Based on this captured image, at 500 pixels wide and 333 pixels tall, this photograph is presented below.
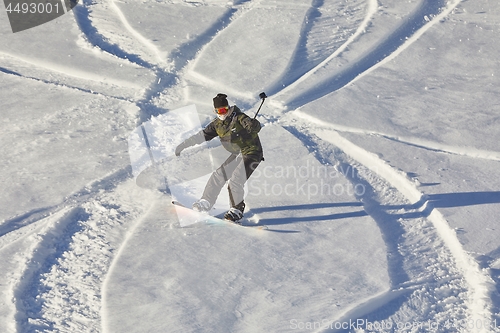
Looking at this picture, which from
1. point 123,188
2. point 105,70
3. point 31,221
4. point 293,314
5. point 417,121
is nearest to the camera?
point 293,314

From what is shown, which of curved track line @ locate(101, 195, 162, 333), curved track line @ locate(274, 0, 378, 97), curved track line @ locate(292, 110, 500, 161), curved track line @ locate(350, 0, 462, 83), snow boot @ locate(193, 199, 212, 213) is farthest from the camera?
curved track line @ locate(350, 0, 462, 83)

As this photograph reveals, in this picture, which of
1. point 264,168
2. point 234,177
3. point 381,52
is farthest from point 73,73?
point 381,52

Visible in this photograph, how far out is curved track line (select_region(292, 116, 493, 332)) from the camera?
5.44 metres

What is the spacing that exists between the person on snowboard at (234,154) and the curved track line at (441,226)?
5.28 feet

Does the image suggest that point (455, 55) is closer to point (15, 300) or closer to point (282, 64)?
point (282, 64)

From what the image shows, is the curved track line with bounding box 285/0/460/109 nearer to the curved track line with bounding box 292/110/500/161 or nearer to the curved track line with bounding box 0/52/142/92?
the curved track line with bounding box 292/110/500/161

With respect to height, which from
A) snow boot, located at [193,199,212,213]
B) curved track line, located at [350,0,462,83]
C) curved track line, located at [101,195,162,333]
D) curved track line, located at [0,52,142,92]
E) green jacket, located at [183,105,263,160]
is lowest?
curved track line, located at [350,0,462,83]

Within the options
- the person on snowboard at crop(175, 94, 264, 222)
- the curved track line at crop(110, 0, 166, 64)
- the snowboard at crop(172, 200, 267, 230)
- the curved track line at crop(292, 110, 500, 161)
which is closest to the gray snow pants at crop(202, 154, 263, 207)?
the person on snowboard at crop(175, 94, 264, 222)

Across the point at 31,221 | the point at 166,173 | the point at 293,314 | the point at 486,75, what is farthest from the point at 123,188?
the point at 486,75

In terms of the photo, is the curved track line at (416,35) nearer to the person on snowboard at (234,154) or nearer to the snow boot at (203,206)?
the person on snowboard at (234,154)

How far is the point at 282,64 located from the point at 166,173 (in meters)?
2.81

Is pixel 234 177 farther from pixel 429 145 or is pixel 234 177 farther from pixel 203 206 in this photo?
pixel 429 145

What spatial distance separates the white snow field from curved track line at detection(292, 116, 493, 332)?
0.02 m

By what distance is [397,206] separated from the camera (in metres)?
6.58
